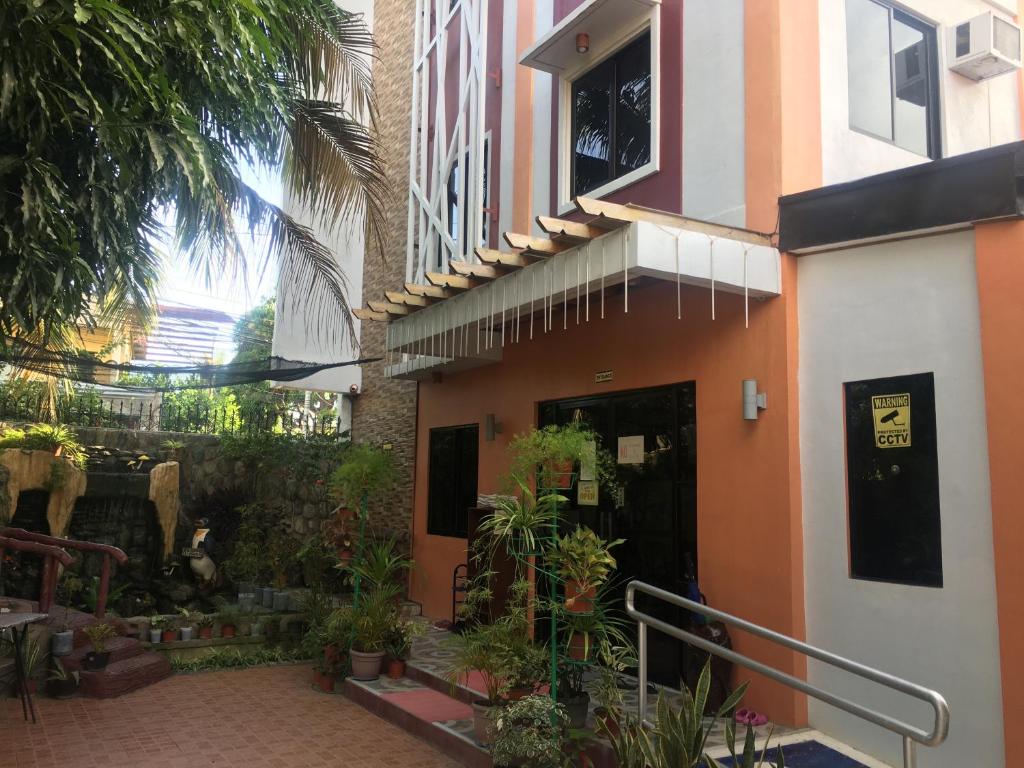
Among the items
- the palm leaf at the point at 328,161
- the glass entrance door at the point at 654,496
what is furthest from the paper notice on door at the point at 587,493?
the palm leaf at the point at 328,161

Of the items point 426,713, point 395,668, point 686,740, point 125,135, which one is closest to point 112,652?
point 395,668

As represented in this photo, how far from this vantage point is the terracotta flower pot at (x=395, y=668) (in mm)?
8016

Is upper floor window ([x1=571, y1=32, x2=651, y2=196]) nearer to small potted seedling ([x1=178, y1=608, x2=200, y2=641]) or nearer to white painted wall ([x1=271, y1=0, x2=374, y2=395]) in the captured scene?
white painted wall ([x1=271, y1=0, x2=374, y2=395])

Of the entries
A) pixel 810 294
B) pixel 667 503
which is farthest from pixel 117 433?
pixel 810 294

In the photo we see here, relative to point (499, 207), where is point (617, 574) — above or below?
below

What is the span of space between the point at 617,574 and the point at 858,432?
2.75 m

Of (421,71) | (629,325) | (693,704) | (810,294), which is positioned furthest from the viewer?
(421,71)

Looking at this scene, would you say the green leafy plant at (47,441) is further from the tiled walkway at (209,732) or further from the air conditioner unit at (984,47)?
the air conditioner unit at (984,47)

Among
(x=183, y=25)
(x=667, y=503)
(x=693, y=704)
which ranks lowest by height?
(x=693, y=704)

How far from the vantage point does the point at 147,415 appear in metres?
12.2

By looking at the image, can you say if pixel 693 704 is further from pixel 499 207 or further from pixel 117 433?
pixel 117 433

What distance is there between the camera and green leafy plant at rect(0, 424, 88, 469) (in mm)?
9763

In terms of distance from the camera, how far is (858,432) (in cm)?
575

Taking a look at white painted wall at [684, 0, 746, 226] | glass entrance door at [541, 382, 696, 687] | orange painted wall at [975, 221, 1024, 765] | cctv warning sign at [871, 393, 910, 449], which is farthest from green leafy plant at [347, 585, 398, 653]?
orange painted wall at [975, 221, 1024, 765]
